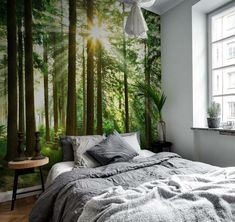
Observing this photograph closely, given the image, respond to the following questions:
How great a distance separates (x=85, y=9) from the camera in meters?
2.96

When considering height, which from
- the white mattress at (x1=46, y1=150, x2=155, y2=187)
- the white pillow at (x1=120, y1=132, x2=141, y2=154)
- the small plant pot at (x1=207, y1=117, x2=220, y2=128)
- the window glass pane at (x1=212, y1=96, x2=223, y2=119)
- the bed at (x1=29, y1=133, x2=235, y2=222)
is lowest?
the white mattress at (x1=46, y1=150, x2=155, y2=187)

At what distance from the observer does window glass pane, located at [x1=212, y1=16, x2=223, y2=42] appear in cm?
299

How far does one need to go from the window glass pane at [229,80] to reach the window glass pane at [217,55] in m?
0.17

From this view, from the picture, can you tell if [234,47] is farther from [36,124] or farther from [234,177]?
[36,124]

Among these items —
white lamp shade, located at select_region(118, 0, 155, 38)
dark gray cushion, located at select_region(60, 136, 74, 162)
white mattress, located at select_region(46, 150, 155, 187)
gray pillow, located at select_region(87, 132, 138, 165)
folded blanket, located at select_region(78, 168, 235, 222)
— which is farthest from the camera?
dark gray cushion, located at select_region(60, 136, 74, 162)

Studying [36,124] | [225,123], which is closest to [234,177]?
[225,123]

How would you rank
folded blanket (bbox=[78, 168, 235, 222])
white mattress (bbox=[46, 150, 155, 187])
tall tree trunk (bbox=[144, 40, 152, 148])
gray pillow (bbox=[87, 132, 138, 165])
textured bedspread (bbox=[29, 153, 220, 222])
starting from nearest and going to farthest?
folded blanket (bbox=[78, 168, 235, 222])
textured bedspread (bbox=[29, 153, 220, 222])
white mattress (bbox=[46, 150, 155, 187])
gray pillow (bbox=[87, 132, 138, 165])
tall tree trunk (bbox=[144, 40, 152, 148])

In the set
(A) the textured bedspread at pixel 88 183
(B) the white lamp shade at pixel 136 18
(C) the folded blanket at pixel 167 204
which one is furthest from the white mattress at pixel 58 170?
(B) the white lamp shade at pixel 136 18

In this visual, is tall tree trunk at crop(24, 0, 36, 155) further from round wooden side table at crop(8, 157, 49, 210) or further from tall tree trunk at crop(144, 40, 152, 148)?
tall tree trunk at crop(144, 40, 152, 148)

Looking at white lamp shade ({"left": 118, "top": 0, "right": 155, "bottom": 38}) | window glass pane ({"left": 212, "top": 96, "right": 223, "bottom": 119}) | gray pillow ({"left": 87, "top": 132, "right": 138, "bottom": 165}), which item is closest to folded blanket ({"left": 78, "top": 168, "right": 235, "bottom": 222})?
gray pillow ({"left": 87, "top": 132, "right": 138, "bottom": 165})

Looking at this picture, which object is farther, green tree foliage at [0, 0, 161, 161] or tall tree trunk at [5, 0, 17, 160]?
green tree foliage at [0, 0, 161, 161]

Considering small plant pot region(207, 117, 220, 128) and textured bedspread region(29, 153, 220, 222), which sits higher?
small plant pot region(207, 117, 220, 128)

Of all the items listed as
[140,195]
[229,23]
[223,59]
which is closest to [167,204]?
[140,195]

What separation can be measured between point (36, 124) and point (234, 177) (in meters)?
2.30
